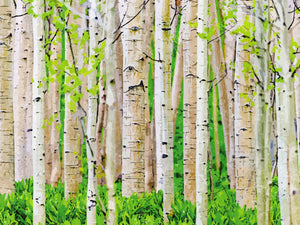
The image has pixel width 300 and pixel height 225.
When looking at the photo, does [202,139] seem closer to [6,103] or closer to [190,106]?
[190,106]

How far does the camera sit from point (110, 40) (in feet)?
17.4

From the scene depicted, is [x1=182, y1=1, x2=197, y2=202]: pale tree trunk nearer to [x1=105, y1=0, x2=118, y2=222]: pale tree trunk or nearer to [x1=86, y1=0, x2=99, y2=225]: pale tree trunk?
[x1=86, y1=0, x2=99, y2=225]: pale tree trunk

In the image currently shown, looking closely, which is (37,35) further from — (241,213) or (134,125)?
(241,213)

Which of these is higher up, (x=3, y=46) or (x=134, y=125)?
(x=3, y=46)

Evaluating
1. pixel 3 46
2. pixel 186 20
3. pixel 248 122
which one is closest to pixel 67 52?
pixel 3 46

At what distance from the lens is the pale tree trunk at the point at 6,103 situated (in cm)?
752

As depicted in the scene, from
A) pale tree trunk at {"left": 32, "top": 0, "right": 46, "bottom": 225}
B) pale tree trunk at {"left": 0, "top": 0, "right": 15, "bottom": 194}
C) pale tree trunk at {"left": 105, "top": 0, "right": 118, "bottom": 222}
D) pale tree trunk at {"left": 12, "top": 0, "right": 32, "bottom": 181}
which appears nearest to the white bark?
pale tree trunk at {"left": 105, "top": 0, "right": 118, "bottom": 222}

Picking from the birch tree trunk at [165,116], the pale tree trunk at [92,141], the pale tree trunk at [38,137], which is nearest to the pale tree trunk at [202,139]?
the birch tree trunk at [165,116]

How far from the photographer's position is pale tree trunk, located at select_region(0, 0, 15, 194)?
7.52 metres

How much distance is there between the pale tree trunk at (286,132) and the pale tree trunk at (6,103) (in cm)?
422

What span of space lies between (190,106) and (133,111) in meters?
1.27

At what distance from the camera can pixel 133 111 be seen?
755 cm

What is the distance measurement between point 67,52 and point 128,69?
1909mm

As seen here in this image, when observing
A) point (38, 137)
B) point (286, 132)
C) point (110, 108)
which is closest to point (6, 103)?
point (38, 137)
